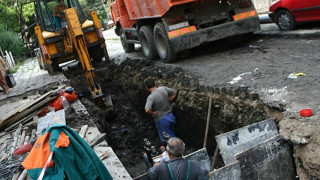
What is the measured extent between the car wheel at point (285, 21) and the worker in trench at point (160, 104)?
18.1 ft

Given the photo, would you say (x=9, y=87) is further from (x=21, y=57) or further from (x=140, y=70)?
(x=21, y=57)

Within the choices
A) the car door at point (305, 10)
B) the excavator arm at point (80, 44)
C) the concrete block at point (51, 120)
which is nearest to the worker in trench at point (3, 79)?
the excavator arm at point (80, 44)

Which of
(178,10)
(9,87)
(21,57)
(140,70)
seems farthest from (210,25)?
(21,57)

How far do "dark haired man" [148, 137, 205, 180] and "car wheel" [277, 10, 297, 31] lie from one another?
25.9 ft

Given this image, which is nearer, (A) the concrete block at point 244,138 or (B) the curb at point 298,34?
(A) the concrete block at point 244,138

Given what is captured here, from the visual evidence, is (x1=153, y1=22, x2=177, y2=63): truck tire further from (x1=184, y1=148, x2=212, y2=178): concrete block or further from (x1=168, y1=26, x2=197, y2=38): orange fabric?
(x1=184, y1=148, x2=212, y2=178): concrete block

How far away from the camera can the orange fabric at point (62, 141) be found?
3215mm

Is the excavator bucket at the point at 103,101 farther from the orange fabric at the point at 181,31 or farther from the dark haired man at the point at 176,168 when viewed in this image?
the dark haired man at the point at 176,168

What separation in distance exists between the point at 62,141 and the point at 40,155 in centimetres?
31

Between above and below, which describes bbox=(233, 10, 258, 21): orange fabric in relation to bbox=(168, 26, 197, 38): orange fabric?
below

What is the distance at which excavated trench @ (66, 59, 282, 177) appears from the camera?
5710 mm

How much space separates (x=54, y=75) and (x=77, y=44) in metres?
4.80

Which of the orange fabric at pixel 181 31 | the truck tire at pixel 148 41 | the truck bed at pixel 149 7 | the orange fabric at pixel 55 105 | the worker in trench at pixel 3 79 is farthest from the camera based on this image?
the worker in trench at pixel 3 79

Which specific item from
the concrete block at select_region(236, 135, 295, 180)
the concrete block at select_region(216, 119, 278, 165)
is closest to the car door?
the concrete block at select_region(216, 119, 278, 165)
